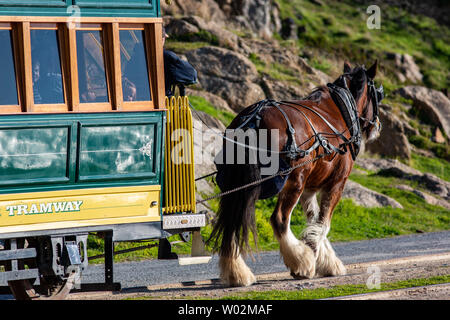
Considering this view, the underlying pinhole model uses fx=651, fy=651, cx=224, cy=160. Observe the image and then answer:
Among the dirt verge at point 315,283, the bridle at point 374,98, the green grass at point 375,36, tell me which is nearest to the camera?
the dirt verge at point 315,283

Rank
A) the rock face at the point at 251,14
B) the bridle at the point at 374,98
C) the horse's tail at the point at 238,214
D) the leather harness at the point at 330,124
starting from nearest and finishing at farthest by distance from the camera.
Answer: the horse's tail at the point at 238,214 → the leather harness at the point at 330,124 → the bridle at the point at 374,98 → the rock face at the point at 251,14

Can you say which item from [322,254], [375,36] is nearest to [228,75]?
[322,254]

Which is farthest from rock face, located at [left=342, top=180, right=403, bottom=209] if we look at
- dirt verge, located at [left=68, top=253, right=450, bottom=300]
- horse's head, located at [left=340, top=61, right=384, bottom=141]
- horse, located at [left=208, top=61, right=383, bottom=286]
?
horse, located at [left=208, top=61, right=383, bottom=286]

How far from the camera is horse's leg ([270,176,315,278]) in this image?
26.9 ft

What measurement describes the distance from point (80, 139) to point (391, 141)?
43.2ft

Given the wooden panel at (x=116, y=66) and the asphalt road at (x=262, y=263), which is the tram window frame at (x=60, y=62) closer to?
the wooden panel at (x=116, y=66)

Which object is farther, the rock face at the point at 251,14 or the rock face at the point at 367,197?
the rock face at the point at 251,14

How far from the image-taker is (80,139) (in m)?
6.37

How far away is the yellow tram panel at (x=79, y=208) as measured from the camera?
6.13 meters

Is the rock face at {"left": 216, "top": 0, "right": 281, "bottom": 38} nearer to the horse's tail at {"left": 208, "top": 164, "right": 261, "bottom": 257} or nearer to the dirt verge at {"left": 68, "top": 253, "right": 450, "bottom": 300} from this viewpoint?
the dirt verge at {"left": 68, "top": 253, "right": 450, "bottom": 300}

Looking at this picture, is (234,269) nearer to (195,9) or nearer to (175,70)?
(175,70)

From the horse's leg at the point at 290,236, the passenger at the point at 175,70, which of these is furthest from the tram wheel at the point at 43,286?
the horse's leg at the point at 290,236

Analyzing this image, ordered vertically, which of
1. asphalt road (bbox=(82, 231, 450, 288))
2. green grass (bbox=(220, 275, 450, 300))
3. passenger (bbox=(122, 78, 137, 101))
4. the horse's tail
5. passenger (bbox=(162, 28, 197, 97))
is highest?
passenger (bbox=(162, 28, 197, 97))

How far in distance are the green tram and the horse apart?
96 cm
